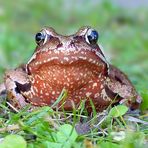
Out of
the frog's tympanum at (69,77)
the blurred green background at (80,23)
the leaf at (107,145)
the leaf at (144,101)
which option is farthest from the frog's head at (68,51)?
the blurred green background at (80,23)

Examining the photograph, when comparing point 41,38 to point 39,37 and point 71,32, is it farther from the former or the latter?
point 71,32

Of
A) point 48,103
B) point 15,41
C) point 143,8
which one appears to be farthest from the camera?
point 143,8

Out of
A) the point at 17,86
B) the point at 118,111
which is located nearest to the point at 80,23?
the point at 17,86

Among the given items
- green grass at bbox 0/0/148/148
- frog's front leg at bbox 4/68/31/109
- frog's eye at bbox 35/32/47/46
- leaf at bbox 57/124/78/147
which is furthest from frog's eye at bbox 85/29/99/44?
leaf at bbox 57/124/78/147

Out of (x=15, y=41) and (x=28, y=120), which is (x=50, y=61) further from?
(x=15, y=41)

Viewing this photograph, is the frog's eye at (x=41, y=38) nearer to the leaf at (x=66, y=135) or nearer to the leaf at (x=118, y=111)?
the leaf at (x=118, y=111)

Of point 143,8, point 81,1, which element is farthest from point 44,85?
point 81,1
